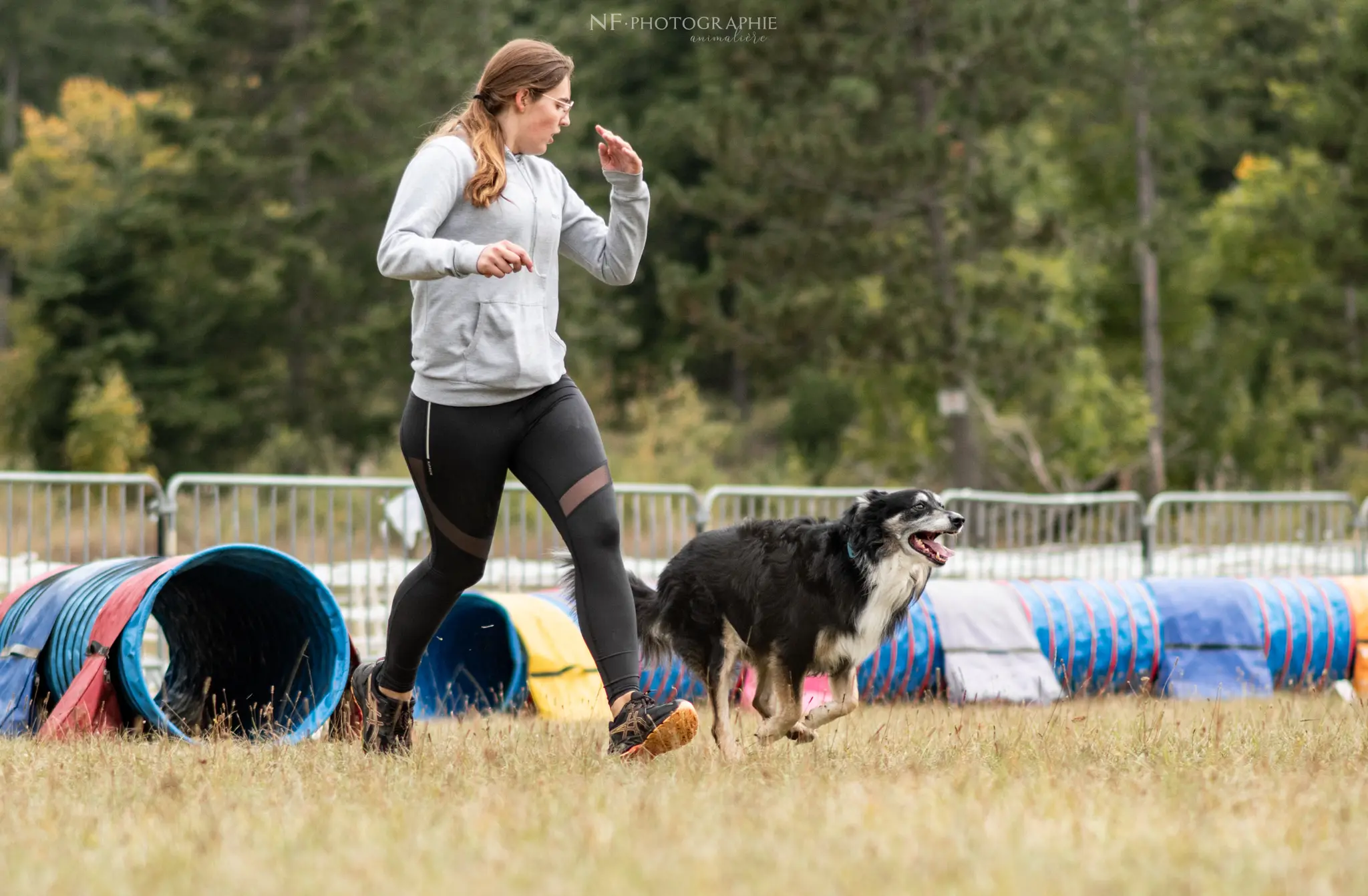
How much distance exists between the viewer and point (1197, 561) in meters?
13.9

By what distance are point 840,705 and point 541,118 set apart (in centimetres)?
236

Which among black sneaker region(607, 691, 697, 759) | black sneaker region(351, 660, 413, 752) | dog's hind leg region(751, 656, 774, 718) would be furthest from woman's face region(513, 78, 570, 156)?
dog's hind leg region(751, 656, 774, 718)

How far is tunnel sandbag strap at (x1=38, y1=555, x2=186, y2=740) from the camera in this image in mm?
5375

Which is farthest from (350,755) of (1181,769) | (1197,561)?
(1197,561)

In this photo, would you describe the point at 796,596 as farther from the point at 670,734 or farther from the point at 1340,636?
the point at 1340,636

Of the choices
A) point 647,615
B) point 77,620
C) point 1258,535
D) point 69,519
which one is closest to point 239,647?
point 77,620

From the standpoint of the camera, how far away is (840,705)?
5559 millimetres

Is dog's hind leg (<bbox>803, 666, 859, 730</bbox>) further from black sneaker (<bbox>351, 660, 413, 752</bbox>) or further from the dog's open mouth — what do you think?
black sneaker (<bbox>351, 660, 413, 752</bbox>)

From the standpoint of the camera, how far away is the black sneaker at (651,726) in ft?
13.6

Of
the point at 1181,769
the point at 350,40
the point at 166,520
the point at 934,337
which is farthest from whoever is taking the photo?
the point at 350,40

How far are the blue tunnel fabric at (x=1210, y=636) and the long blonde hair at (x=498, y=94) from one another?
5643mm

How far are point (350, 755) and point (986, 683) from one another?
4.08 meters

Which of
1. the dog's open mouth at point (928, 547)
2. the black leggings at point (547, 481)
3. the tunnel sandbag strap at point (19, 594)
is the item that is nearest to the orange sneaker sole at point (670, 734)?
the black leggings at point (547, 481)

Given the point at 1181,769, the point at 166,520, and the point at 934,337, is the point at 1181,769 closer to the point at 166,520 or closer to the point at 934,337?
the point at 166,520
